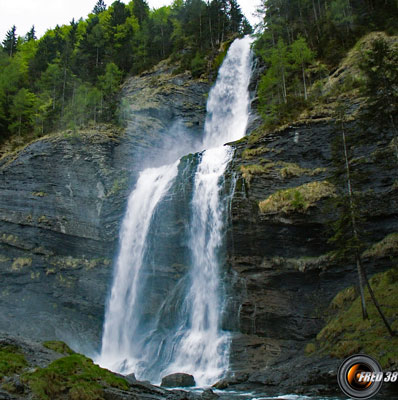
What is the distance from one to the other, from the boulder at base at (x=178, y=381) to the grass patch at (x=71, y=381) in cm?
663

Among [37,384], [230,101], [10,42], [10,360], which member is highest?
[10,42]

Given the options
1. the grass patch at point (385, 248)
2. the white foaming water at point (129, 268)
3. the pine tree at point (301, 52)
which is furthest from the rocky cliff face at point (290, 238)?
the pine tree at point (301, 52)

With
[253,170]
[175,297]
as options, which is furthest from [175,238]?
[253,170]

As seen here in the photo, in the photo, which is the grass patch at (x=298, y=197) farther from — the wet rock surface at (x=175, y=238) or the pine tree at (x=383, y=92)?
the pine tree at (x=383, y=92)

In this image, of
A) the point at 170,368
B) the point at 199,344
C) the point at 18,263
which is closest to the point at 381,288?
the point at 199,344

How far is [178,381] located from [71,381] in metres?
8.73

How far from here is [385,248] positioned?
66.1ft

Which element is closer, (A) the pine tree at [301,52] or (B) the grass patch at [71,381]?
(B) the grass patch at [71,381]

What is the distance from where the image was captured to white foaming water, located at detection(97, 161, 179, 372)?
26344mm

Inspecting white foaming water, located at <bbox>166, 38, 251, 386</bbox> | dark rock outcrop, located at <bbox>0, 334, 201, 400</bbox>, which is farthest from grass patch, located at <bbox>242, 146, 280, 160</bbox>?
dark rock outcrop, located at <bbox>0, 334, 201, 400</bbox>

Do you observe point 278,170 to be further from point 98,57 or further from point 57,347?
point 98,57

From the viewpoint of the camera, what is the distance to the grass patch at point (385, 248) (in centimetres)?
1994

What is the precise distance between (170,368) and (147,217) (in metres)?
11.3

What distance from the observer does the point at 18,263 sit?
3050 centimetres
